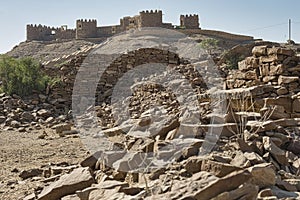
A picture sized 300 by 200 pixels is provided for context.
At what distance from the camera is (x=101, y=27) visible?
111 ft

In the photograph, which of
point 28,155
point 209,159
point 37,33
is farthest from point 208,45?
point 37,33

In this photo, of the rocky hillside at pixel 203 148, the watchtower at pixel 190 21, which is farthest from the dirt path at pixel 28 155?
the watchtower at pixel 190 21

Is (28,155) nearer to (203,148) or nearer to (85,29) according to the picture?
(203,148)

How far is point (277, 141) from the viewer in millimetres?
4387

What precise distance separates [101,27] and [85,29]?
4.48 feet

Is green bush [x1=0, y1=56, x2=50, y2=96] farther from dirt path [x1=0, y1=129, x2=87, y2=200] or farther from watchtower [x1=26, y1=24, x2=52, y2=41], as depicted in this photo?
watchtower [x1=26, y1=24, x2=52, y2=41]

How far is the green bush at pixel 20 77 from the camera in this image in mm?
13497

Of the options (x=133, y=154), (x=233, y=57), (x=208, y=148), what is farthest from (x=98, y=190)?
(x=233, y=57)

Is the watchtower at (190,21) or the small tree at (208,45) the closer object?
the small tree at (208,45)

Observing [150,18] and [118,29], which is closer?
[150,18]

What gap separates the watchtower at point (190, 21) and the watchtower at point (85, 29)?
7485 millimetres

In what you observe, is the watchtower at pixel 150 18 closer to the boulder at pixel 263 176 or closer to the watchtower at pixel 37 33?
the watchtower at pixel 37 33

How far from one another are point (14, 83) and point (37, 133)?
414 centimetres

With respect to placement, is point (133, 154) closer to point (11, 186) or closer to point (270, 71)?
point (11, 186)
